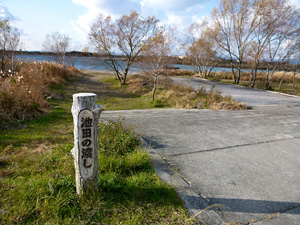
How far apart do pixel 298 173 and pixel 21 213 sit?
3.81m

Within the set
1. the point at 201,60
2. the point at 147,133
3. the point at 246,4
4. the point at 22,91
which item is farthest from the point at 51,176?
the point at 201,60

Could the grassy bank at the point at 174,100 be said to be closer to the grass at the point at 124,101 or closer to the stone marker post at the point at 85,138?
the grass at the point at 124,101

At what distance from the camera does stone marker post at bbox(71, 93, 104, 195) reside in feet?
6.98

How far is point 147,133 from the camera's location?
181 inches

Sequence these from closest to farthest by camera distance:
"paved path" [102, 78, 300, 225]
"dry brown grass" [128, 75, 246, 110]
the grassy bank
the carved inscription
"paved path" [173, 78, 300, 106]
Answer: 1. the carved inscription
2. "paved path" [102, 78, 300, 225]
3. "dry brown grass" [128, 75, 246, 110]
4. the grassy bank
5. "paved path" [173, 78, 300, 106]

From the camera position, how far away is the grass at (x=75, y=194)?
2029 mm

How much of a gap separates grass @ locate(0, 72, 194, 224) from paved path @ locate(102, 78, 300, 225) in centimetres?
37

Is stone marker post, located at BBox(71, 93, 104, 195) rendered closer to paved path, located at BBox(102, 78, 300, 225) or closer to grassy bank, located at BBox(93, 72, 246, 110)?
paved path, located at BBox(102, 78, 300, 225)

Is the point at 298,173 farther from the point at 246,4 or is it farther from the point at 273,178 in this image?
the point at 246,4

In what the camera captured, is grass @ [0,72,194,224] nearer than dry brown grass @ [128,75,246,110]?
Yes

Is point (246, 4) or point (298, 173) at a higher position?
point (246, 4)

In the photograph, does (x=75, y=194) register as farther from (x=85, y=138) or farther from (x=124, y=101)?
(x=124, y=101)

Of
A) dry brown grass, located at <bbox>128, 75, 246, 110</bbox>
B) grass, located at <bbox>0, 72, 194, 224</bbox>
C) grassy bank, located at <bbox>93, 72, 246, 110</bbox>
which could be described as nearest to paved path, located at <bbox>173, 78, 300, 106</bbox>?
dry brown grass, located at <bbox>128, 75, 246, 110</bbox>

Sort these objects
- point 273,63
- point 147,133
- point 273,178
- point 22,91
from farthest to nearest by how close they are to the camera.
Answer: point 273,63 → point 22,91 → point 147,133 → point 273,178
